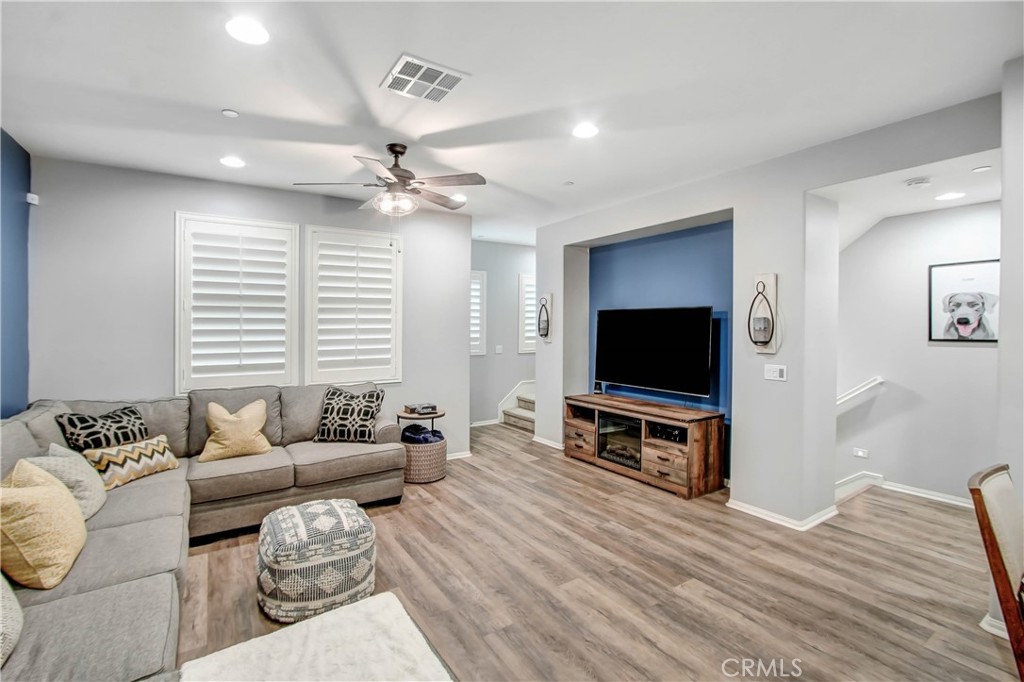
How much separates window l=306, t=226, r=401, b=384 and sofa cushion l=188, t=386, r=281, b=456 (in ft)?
1.75

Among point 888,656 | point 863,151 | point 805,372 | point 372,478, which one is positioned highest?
point 863,151

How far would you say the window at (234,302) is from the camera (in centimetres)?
408

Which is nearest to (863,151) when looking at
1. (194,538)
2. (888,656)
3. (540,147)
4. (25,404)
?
(540,147)

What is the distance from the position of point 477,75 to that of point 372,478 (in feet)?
Result: 10.1

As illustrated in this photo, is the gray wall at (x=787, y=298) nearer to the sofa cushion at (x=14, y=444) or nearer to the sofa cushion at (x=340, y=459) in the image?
the sofa cushion at (x=340, y=459)

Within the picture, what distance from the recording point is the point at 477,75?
8.04ft

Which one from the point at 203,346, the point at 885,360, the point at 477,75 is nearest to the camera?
the point at 477,75

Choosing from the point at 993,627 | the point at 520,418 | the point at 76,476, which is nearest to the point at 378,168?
the point at 76,476

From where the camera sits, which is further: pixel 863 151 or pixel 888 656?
pixel 863 151

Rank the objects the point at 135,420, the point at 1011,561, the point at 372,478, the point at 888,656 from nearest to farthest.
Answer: the point at 1011,561 < the point at 888,656 < the point at 135,420 < the point at 372,478

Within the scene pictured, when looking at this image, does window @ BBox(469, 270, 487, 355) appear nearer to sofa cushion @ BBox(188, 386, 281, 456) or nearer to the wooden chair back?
sofa cushion @ BBox(188, 386, 281, 456)

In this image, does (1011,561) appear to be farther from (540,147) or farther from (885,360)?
(885,360)

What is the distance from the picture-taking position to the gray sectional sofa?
1545 millimetres

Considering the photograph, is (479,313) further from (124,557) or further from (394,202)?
(124,557)
